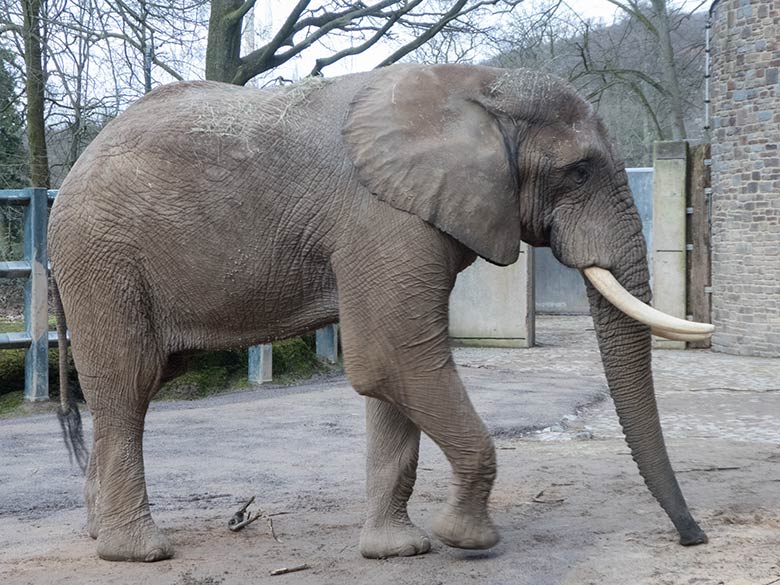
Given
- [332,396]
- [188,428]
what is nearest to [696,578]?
[188,428]

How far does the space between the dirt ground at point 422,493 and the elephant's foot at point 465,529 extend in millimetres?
108

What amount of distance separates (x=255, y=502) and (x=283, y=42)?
42.7ft

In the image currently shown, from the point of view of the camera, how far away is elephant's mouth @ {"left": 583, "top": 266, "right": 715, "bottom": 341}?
15.3 feet

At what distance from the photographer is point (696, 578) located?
470 cm

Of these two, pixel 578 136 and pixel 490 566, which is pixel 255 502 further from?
pixel 578 136

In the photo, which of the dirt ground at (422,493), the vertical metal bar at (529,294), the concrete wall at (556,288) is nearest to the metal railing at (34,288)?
the dirt ground at (422,493)

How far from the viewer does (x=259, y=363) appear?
1238 centimetres

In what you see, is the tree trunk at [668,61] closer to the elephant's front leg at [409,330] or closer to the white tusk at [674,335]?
the white tusk at [674,335]

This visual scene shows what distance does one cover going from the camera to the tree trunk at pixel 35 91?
52.7 ft

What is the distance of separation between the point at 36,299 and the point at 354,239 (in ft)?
22.2

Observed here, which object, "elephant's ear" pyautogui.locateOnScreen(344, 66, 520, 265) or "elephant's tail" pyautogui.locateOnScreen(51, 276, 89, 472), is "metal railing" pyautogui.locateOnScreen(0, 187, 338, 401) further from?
"elephant's ear" pyautogui.locateOnScreen(344, 66, 520, 265)

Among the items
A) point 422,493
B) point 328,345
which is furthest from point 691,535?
point 328,345

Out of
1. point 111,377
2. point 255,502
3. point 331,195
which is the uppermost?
point 331,195

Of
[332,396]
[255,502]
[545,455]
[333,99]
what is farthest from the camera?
[332,396]
